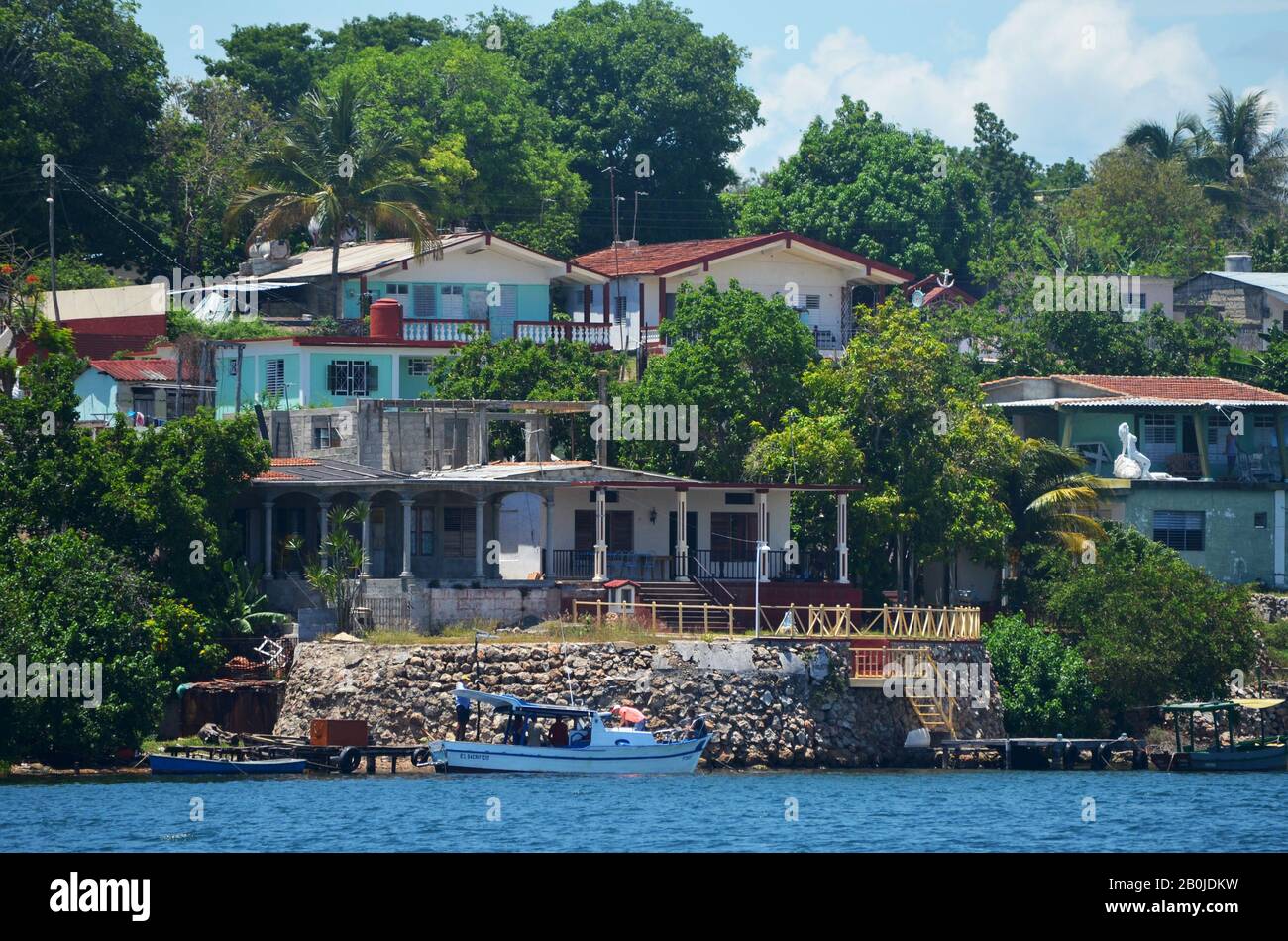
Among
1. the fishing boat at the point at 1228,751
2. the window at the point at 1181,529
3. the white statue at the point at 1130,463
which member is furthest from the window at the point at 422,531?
Result: the window at the point at 1181,529

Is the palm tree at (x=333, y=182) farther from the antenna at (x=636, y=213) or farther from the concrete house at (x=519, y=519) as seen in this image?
the antenna at (x=636, y=213)

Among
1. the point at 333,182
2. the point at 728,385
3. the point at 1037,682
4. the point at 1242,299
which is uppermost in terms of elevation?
the point at 333,182

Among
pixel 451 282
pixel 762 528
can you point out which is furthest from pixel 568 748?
pixel 451 282

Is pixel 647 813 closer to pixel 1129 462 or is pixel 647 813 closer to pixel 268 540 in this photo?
pixel 268 540

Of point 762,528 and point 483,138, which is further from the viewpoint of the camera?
point 483,138

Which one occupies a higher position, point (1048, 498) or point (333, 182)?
point (333, 182)

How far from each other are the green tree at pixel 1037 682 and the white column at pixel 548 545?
1129 centimetres

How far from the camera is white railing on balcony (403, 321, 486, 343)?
7012 centimetres

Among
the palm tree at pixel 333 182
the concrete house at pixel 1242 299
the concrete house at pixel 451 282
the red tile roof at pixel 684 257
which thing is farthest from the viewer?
the concrete house at pixel 1242 299

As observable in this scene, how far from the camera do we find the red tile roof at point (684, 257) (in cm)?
7431

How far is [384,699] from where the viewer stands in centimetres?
5253

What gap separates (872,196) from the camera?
91500mm

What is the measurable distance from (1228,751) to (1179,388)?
15.4 meters

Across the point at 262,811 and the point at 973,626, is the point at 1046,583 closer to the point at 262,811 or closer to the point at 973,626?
the point at 973,626
